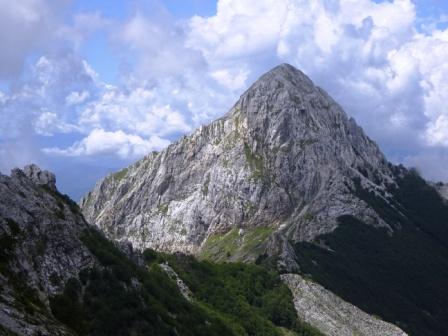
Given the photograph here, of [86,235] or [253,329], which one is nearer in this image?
[86,235]

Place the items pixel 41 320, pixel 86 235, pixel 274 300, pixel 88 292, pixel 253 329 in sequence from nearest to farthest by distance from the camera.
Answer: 1. pixel 41 320
2. pixel 88 292
3. pixel 86 235
4. pixel 253 329
5. pixel 274 300

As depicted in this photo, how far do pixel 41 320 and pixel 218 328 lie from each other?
68.5 m

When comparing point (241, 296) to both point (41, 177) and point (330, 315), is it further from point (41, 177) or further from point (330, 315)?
point (41, 177)

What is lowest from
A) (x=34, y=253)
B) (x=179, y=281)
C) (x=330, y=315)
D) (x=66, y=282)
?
(x=330, y=315)

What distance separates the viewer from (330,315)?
186500 millimetres

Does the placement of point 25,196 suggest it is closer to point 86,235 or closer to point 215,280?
point 86,235

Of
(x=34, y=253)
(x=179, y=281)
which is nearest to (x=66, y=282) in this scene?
(x=34, y=253)

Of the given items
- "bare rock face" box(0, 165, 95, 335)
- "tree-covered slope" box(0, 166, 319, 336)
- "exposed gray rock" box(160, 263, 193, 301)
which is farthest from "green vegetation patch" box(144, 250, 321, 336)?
"bare rock face" box(0, 165, 95, 335)

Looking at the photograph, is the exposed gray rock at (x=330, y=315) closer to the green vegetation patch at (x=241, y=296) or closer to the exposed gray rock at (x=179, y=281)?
the green vegetation patch at (x=241, y=296)

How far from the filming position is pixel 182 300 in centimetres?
13912

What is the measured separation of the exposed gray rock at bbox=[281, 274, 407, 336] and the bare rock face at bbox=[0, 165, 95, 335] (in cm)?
8781

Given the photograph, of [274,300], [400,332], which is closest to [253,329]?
[274,300]

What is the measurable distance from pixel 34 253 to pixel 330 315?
113922mm

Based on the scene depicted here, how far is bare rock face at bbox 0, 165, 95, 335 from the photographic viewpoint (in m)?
71.9
